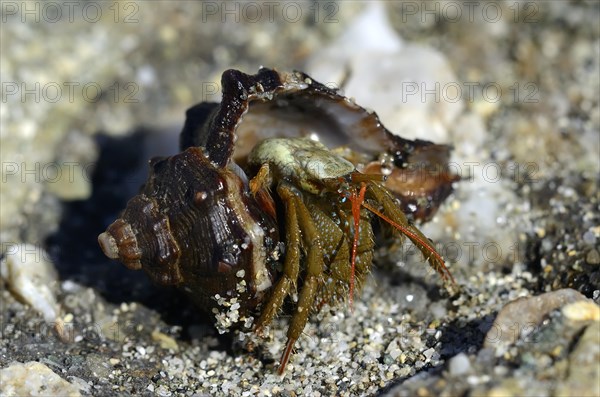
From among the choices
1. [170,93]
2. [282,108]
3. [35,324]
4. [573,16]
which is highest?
[573,16]

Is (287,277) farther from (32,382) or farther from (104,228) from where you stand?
(104,228)

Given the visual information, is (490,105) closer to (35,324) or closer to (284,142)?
(284,142)

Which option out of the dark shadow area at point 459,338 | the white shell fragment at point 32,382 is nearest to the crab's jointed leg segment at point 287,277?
the dark shadow area at point 459,338

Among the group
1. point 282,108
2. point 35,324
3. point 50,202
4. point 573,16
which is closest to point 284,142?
point 282,108

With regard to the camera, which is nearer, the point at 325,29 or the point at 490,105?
the point at 490,105

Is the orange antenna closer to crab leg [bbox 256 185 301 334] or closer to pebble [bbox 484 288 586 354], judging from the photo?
crab leg [bbox 256 185 301 334]

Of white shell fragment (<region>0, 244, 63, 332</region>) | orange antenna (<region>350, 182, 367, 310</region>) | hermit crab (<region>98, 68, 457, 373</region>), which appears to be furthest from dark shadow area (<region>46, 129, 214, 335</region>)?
orange antenna (<region>350, 182, 367, 310</region>)
